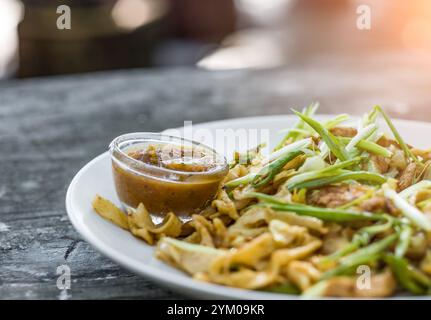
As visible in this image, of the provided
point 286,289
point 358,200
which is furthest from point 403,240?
point 286,289

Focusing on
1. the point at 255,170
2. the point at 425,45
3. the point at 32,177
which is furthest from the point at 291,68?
the point at 425,45

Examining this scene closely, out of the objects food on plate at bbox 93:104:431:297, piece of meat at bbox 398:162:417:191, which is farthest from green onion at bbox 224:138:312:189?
piece of meat at bbox 398:162:417:191

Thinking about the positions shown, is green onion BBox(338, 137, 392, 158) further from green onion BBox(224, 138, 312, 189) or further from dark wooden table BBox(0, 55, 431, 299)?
dark wooden table BBox(0, 55, 431, 299)

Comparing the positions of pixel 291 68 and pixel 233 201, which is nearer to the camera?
pixel 233 201

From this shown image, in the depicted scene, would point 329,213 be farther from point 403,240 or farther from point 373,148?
point 373,148

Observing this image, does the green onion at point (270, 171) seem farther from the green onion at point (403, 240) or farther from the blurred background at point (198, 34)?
the blurred background at point (198, 34)
